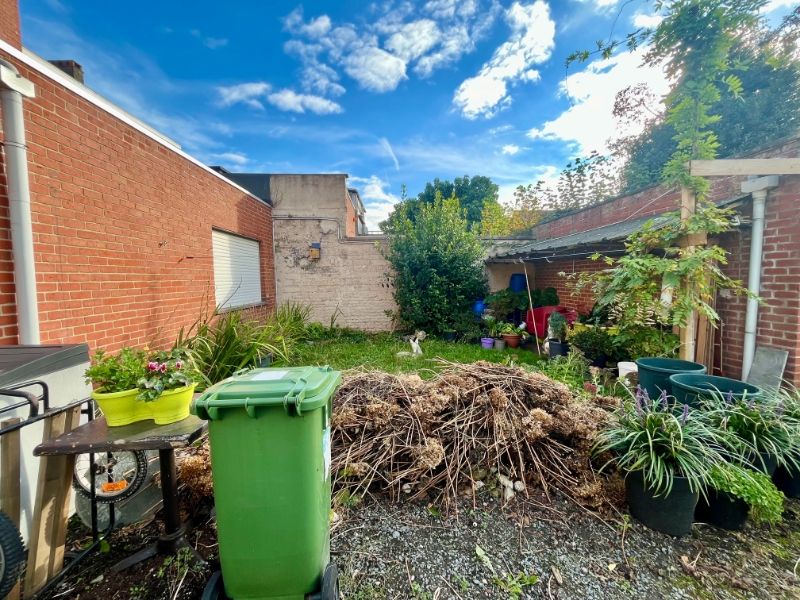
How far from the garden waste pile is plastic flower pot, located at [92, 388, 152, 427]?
0.81 metres

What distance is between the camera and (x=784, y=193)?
348 cm

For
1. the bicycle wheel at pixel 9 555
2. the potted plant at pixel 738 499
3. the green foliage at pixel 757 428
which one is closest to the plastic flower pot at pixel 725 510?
the potted plant at pixel 738 499

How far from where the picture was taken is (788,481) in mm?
2439

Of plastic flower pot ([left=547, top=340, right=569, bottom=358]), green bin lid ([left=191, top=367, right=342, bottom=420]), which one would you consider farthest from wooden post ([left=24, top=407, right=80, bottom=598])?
plastic flower pot ([left=547, top=340, right=569, bottom=358])

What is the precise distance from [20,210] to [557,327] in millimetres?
7449

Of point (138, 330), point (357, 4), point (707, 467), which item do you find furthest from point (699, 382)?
point (357, 4)

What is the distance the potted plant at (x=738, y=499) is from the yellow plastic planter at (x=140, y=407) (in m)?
3.35

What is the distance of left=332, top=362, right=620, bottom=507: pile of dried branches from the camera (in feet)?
8.19

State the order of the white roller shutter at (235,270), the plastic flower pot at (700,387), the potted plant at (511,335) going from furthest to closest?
1. the potted plant at (511,335)
2. the white roller shutter at (235,270)
3. the plastic flower pot at (700,387)

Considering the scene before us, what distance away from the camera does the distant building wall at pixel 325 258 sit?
8914 mm

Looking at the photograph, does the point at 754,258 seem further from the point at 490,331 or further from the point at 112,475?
the point at 112,475

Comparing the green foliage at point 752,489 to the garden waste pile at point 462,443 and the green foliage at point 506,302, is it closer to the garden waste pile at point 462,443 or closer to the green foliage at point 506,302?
the garden waste pile at point 462,443

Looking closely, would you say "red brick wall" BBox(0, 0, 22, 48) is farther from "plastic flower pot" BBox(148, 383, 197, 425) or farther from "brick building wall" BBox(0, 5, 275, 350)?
"plastic flower pot" BBox(148, 383, 197, 425)

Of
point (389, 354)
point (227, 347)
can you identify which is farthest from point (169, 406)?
point (389, 354)
